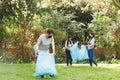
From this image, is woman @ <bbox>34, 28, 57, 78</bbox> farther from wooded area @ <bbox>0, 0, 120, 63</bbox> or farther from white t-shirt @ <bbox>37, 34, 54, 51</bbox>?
wooded area @ <bbox>0, 0, 120, 63</bbox>

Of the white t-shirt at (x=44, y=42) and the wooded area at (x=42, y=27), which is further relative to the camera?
the wooded area at (x=42, y=27)

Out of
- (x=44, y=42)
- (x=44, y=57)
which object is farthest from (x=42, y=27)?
(x=44, y=57)

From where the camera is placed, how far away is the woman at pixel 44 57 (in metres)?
12.8

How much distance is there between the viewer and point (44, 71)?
42.1ft

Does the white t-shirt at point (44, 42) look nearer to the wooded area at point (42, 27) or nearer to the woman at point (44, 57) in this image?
the woman at point (44, 57)

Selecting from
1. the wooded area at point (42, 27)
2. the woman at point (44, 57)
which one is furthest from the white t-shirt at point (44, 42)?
the wooded area at point (42, 27)

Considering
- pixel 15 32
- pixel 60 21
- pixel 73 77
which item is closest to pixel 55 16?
pixel 60 21

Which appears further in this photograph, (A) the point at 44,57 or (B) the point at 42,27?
(B) the point at 42,27

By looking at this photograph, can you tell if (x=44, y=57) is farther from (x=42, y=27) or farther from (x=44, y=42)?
(x=42, y=27)

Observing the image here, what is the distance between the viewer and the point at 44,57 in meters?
13.0

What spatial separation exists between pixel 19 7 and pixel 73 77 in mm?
14718

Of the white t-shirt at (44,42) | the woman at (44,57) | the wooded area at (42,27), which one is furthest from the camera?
the wooded area at (42,27)

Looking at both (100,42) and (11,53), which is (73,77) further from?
(100,42)

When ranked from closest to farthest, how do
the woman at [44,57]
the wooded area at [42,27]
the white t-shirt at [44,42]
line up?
the woman at [44,57]
the white t-shirt at [44,42]
the wooded area at [42,27]
